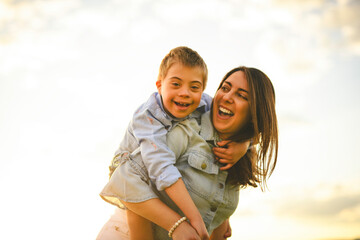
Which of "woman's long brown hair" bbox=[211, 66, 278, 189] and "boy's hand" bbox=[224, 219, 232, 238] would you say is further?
"boy's hand" bbox=[224, 219, 232, 238]

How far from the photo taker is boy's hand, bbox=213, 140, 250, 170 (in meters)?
3.57

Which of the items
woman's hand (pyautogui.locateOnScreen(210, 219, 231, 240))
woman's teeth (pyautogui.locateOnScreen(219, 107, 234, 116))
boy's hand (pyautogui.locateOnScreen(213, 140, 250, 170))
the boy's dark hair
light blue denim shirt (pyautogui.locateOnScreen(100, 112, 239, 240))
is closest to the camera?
light blue denim shirt (pyautogui.locateOnScreen(100, 112, 239, 240))

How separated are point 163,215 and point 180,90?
1.09m

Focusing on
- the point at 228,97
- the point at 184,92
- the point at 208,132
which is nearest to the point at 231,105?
the point at 228,97

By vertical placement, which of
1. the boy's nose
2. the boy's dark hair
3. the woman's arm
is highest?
the boy's dark hair

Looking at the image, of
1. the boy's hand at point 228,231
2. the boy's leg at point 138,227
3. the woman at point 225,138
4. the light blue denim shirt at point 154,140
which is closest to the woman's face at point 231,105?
the woman at point 225,138

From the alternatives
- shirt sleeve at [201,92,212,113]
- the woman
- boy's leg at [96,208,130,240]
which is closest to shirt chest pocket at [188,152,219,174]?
the woman

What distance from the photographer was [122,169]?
3.35 m

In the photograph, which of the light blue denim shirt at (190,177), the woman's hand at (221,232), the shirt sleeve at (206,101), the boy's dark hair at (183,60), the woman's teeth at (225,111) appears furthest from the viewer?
the woman's hand at (221,232)

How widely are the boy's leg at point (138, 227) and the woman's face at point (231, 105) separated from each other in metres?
1.12

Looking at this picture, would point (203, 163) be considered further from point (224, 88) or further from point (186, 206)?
point (224, 88)

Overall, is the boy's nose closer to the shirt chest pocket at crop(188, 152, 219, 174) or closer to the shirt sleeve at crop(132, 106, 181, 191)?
the shirt sleeve at crop(132, 106, 181, 191)

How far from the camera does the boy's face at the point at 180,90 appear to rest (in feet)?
11.1

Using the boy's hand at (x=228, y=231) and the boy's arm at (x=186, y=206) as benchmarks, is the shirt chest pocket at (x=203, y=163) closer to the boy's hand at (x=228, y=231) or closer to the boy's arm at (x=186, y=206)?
the boy's arm at (x=186, y=206)
